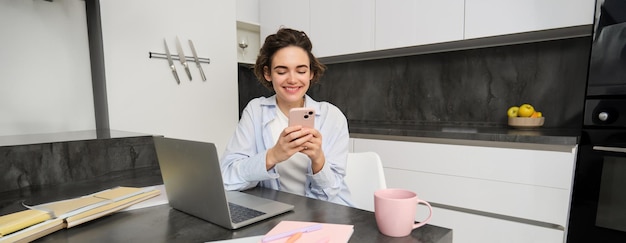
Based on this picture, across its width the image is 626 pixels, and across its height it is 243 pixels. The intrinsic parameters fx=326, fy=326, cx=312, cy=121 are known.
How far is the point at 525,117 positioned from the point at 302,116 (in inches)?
60.8

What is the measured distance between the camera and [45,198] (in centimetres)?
86

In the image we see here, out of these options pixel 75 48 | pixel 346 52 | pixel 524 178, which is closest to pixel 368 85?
pixel 346 52

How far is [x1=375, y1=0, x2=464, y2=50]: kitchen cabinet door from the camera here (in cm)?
181

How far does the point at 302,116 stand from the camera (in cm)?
76

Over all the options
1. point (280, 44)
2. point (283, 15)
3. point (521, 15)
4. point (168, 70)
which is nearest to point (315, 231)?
point (280, 44)

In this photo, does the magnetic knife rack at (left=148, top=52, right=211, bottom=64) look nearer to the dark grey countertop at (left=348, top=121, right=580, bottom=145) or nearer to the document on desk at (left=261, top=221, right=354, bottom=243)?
the dark grey countertop at (left=348, top=121, right=580, bottom=145)

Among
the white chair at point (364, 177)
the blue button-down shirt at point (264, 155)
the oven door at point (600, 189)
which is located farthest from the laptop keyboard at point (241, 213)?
the oven door at point (600, 189)

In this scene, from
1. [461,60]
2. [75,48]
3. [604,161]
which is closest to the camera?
[604,161]

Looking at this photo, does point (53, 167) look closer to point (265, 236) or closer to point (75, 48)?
point (265, 236)

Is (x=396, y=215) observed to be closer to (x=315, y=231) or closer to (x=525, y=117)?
(x=315, y=231)

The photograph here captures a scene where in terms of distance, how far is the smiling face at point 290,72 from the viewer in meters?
1.05

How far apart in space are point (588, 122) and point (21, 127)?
8.61 ft

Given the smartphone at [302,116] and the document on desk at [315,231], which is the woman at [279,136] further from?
the document on desk at [315,231]

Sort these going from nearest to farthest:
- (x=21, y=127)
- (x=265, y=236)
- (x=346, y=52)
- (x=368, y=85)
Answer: (x=265, y=236), (x=21, y=127), (x=346, y=52), (x=368, y=85)
